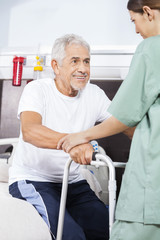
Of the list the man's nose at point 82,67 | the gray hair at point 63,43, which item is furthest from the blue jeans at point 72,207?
the gray hair at point 63,43

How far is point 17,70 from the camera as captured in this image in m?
3.63

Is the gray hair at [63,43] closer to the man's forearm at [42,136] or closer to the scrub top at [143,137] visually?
the man's forearm at [42,136]

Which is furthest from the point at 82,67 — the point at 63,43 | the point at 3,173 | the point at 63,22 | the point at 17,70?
the point at 63,22

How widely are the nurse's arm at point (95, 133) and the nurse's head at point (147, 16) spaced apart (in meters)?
0.37

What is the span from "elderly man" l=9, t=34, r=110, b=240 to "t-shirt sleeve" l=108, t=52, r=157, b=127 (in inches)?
11.7

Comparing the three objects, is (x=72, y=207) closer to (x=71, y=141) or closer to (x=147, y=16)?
(x=71, y=141)

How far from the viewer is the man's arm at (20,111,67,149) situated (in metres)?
1.52

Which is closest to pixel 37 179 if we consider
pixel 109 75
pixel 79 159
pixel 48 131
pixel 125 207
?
pixel 48 131

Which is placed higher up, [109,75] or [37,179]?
[109,75]

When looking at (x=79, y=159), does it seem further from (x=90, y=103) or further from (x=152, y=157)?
(x=90, y=103)

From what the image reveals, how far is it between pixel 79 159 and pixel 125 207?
294 mm

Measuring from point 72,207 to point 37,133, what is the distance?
0.48m

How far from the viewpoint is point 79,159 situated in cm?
134

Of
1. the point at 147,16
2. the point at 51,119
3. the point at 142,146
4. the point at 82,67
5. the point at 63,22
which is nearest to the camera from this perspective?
the point at 142,146
